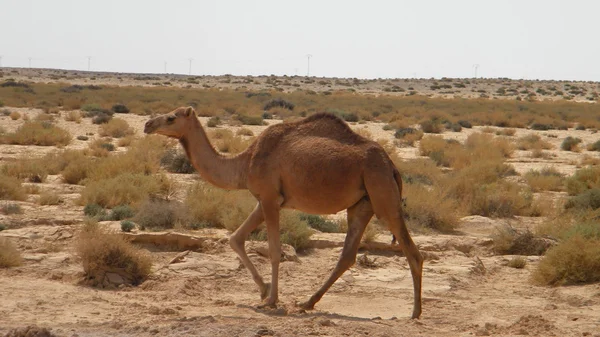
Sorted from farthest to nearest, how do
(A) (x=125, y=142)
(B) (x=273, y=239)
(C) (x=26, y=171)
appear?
(A) (x=125, y=142) < (C) (x=26, y=171) < (B) (x=273, y=239)

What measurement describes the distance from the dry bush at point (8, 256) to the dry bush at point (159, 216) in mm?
2939

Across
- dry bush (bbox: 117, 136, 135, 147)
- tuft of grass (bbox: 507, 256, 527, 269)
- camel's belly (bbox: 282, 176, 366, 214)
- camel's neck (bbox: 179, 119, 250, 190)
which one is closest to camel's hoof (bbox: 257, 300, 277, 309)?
camel's belly (bbox: 282, 176, 366, 214)

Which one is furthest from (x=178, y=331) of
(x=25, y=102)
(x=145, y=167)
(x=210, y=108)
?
(x=25, y=102)

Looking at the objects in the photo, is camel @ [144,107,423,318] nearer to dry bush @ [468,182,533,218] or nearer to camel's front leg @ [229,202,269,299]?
camel's front leg @ [229,202,269,299]

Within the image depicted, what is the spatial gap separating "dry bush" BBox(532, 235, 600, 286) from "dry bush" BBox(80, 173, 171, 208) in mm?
7513

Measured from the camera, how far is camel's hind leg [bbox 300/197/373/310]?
946 cm

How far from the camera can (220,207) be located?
14891 millimetres

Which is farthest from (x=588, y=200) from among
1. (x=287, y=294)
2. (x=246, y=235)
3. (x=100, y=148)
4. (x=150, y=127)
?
(x=100, y=148)

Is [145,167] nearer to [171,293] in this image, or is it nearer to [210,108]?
[171,293]

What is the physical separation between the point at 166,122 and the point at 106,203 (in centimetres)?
662

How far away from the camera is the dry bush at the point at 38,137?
2658cm

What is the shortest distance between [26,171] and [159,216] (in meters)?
6.54

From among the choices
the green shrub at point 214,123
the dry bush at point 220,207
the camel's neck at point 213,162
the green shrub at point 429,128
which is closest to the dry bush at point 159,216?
the dry bush at point 220,207

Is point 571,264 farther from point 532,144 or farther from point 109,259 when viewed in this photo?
point 532,144
